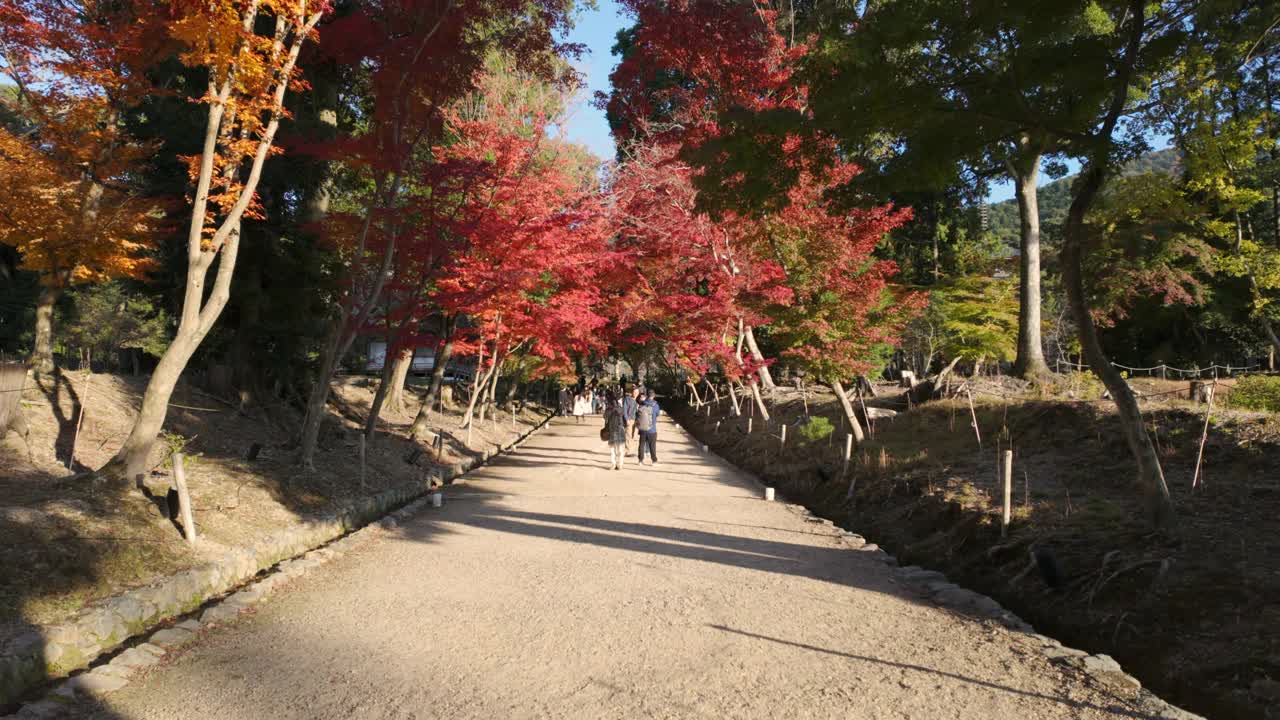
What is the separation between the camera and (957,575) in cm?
658

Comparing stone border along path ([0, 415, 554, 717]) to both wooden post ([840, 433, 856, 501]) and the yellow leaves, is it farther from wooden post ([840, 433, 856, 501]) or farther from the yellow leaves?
wooden post ([840, 433, 856, 501])

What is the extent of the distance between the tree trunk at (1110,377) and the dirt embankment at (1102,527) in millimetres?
297

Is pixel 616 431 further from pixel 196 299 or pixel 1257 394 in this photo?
pixel 1257 394

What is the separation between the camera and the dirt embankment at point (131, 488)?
4844mm

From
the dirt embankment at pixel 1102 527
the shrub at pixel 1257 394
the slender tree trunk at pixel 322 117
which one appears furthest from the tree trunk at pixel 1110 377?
the slender tree trunk at pixel 322 117

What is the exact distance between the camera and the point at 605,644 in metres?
4.42

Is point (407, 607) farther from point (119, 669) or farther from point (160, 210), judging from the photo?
point (160, 210)

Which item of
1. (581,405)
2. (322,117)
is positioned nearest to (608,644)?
(322,117)

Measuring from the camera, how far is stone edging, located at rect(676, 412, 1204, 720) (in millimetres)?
3582

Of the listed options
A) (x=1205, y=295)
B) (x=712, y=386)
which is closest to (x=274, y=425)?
(x=712, y=386)

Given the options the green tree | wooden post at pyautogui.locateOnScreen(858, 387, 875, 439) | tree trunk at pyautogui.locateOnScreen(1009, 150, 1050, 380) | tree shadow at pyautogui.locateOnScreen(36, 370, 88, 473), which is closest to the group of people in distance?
wooden post at pyautogui.locateOnScreen(858, 387, 875, 439)

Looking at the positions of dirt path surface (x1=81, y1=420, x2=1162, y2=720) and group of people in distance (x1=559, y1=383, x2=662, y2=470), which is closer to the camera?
dirt path surface (x1=81, y1=420, x2=1162, y2=720)

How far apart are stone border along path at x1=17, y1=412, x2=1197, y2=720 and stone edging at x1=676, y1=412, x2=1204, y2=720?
19 millimetres

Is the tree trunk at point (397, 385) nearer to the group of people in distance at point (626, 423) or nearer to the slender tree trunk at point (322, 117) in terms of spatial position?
the slender tree trunk at point (322, 117)
